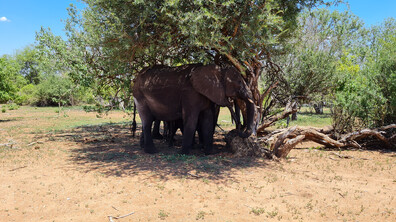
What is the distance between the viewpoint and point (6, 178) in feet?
22.7

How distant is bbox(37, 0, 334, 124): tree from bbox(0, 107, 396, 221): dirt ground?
2.92 m

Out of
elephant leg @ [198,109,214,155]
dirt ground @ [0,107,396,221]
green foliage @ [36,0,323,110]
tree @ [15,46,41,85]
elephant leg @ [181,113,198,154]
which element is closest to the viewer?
dirt ground @ [0,107,396,221]

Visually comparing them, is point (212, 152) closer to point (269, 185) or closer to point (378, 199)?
point (269, 185)

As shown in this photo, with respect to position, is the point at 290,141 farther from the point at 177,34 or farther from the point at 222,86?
the point at 177,34

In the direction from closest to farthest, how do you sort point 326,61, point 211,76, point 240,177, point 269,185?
point 269,185 → point 240,177 → point 211,76 → point 326,61

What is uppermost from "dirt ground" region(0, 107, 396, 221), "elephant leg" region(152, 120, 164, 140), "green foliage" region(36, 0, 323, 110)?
"green foliage" region(36, 0, 323, 110)

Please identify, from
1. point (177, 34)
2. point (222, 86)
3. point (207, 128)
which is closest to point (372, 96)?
point (222, 86)

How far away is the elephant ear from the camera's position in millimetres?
8430

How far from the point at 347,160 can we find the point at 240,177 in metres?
4.20

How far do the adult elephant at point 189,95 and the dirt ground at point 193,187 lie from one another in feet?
3.17

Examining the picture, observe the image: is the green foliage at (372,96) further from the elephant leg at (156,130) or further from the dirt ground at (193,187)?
the elephant leg at (156,130)

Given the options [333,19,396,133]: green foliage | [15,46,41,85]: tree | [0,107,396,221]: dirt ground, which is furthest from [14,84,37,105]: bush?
[333,19,396,133]: green foliage

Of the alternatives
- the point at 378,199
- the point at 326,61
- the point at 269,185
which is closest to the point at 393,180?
the point at 378,199

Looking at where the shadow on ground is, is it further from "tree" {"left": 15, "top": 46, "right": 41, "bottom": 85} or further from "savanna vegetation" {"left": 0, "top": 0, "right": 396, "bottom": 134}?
"tree" {"left": 15, "top": 46, "right": 41, "bottom": 85}
